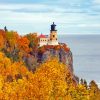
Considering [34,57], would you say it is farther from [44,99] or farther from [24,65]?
[44,99]

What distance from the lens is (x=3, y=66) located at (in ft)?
260

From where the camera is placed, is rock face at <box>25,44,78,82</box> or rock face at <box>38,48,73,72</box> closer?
rock face at <box>25,44,78,82</box>

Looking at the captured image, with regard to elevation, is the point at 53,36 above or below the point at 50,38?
above

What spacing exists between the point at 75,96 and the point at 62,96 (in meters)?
2.76

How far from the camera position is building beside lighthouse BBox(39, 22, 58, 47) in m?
110

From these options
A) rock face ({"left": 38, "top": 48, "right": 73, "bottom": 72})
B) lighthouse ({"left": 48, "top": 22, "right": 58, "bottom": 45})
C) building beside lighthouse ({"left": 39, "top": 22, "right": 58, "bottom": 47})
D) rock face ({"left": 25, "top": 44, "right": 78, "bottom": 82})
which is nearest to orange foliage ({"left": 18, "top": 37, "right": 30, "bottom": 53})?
rock face ({"left": 25, "top": 44, "right": 78, "bottom": 82})

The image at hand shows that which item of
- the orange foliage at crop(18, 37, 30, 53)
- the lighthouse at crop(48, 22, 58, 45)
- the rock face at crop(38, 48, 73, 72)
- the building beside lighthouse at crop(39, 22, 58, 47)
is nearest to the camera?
the orange foliage at crop(18, 37, 30, 53)

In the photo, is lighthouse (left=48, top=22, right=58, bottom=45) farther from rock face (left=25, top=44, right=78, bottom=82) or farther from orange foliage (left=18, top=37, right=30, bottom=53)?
orange foliage (left=18, top=37, right=30, bottom=53)

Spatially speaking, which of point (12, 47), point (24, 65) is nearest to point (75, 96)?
point (24, 65)

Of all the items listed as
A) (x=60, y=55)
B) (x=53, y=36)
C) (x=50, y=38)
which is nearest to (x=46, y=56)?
(x=60, y=55)

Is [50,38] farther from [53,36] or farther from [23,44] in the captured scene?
[23,44]

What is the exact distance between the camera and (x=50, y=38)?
370 feet

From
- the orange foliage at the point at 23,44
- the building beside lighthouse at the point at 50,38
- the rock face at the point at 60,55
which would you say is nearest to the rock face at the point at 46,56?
the rock face at the point at 60,55

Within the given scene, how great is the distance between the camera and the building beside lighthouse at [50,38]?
110 metres
